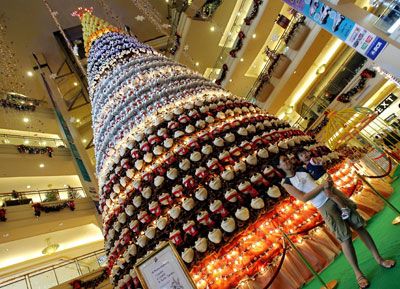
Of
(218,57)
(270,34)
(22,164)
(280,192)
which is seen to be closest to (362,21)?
(280,192)

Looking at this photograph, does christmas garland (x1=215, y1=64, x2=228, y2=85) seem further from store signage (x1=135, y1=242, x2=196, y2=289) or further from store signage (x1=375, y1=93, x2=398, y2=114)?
store signage (x1=135, y1=242, x2=196, y2=289)

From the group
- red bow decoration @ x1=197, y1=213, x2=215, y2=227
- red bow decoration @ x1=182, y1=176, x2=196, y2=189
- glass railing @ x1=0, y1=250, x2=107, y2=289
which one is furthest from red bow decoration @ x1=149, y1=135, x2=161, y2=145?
glass railing @ x1=0, y1=250, x2=107, y2=289

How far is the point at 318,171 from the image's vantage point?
360 centimetres

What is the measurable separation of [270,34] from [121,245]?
696 inches

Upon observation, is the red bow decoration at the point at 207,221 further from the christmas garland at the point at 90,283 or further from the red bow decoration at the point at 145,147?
the christmas garland at the point at 90,283

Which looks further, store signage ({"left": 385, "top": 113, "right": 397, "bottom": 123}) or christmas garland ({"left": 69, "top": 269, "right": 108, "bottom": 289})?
Answer: store signage ({"left": 385, "top": 113, "right": 397, "bottom": 123})

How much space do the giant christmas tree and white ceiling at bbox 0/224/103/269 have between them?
11.1 m

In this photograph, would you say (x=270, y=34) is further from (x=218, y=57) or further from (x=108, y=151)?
(x=108, y=151)

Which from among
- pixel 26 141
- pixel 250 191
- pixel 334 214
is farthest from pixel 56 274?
pixel 334 214

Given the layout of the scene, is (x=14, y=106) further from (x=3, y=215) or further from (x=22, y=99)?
(x=3, y=215)

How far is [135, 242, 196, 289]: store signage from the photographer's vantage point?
2977 mm

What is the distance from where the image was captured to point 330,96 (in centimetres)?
1639

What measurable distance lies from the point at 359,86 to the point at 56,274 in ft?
48.4

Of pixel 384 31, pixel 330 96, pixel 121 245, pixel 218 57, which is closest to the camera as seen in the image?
pixel 121 245
